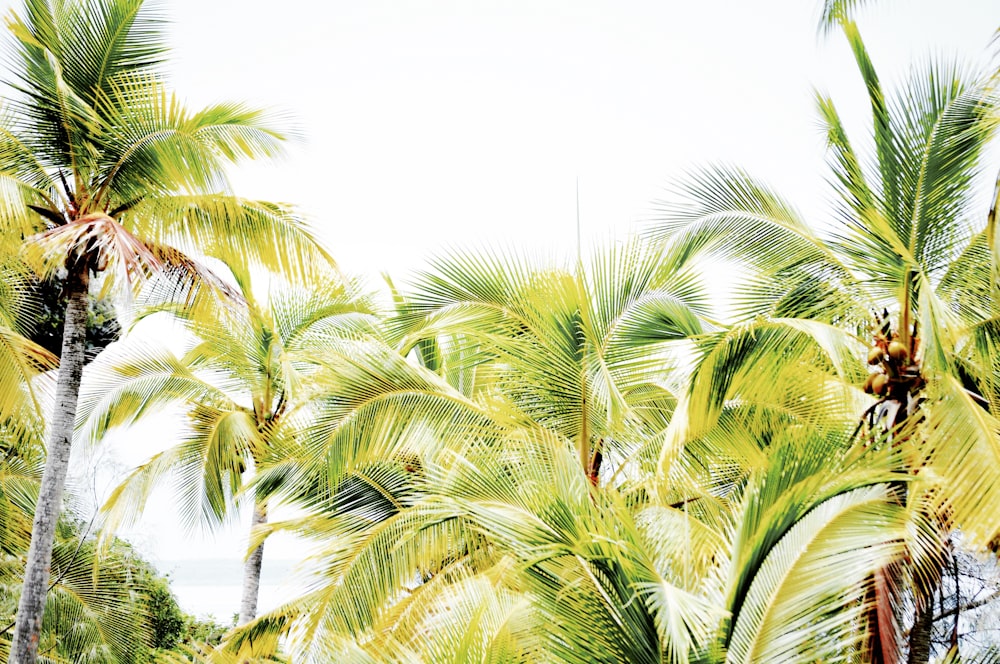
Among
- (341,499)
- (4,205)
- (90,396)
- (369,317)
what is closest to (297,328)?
(369,317)

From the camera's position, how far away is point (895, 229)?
7.00m

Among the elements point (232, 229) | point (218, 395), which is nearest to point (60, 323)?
point (218, 395)

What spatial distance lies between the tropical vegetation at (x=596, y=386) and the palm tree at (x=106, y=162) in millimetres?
28

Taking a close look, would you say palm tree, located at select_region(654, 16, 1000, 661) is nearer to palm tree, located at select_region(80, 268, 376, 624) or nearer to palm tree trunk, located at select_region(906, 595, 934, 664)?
palm tree trunk, located at select_region(906, 595, 934, 664)

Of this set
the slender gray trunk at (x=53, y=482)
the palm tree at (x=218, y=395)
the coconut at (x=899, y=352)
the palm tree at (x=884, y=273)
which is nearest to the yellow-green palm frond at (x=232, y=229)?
the slender gray trunk at (x=53, y=482)

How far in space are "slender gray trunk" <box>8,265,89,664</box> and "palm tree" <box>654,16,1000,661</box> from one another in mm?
5393

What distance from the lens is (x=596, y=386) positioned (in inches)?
289

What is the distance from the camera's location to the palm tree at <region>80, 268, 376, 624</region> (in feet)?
40.3

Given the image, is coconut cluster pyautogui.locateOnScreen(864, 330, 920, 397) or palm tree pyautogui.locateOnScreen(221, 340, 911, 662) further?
coconut cluster pyautogui.locateOnScreen(864, 330, 920, 397)

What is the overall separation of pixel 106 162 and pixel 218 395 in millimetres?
5314

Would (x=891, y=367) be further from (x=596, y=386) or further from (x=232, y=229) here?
(x=232, y=229)

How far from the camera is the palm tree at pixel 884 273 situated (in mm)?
5859

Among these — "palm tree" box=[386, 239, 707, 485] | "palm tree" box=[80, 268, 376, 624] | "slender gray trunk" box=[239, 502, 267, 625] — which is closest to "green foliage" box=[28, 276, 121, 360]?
"palm tree" box=[80, 268, 376, 624]

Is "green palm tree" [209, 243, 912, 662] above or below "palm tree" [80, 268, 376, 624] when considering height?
above
